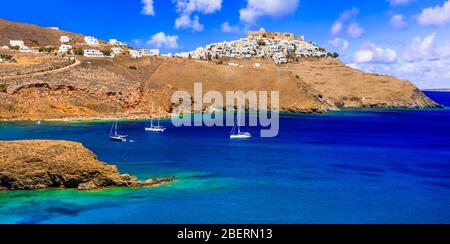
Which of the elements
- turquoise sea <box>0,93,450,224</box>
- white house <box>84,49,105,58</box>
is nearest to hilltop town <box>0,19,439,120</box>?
white house <box>84,49,105,58</box>

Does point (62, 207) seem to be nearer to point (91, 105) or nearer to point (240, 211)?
point (240, 211)

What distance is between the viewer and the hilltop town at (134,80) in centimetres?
9769

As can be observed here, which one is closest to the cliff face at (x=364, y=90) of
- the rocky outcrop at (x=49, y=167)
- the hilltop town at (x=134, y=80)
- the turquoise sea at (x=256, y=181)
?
the hilltop town at (x=134, y=80)

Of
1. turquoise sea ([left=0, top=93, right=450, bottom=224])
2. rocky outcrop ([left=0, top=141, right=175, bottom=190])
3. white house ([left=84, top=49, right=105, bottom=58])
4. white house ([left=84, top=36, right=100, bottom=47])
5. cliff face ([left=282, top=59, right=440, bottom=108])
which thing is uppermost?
white house ([left=84, top=36, right=100, bottom=47])

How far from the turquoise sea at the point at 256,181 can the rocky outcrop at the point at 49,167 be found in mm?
825

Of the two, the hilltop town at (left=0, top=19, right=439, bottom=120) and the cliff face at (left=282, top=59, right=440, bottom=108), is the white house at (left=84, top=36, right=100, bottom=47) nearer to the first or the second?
the hilltop town at (left=0, top=19, right=439, bottom=120)

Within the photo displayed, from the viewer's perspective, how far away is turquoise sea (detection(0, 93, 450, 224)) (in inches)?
1168

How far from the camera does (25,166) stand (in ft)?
107

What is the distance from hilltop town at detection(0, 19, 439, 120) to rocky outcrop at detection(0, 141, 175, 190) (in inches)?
2409

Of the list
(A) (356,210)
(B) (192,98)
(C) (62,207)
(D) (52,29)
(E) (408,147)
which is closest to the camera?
(C) (62,207)

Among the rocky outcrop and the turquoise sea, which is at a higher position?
the rocky outcrop

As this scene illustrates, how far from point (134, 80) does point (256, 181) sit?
81.3 m

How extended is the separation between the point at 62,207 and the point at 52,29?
163 m
